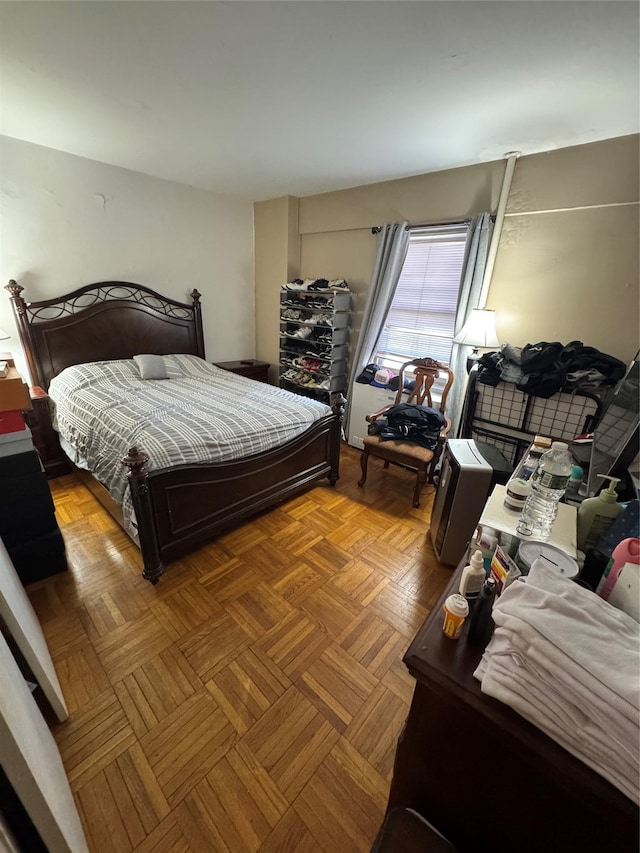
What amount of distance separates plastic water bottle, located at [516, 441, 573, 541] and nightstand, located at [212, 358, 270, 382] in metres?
3.23

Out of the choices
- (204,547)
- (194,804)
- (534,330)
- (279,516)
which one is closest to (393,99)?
(534,330)

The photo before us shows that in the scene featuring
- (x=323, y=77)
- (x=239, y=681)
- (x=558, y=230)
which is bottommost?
(x=239, y=681)

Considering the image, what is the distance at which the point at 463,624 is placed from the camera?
29.7 inches

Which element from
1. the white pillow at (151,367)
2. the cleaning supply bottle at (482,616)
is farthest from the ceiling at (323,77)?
the cleaning supply bottle at (482,616)

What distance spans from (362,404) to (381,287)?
109cm

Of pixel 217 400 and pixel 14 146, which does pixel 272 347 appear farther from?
pixel 14 146

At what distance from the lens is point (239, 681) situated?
4.63ft

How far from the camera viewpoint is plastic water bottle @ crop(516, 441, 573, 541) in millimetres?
982

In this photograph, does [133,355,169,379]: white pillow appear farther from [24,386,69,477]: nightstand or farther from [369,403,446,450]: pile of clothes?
[369,403,446,450]: pile of clothes

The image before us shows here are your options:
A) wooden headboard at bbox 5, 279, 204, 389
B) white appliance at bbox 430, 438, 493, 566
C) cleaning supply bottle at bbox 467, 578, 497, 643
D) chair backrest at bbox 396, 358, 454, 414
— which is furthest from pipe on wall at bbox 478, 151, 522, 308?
Answer: wooden headboard at bbox 5, 279, 204, 389

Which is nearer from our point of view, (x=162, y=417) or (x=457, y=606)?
(x=457, y=606)

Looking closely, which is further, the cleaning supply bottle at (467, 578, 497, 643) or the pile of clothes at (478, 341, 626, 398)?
the pile of clothes at (478, 341, 626, 398)

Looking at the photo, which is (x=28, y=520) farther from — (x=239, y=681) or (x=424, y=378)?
(x=424, y=378)

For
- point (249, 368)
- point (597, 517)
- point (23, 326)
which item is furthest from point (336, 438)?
point (23, 326)
